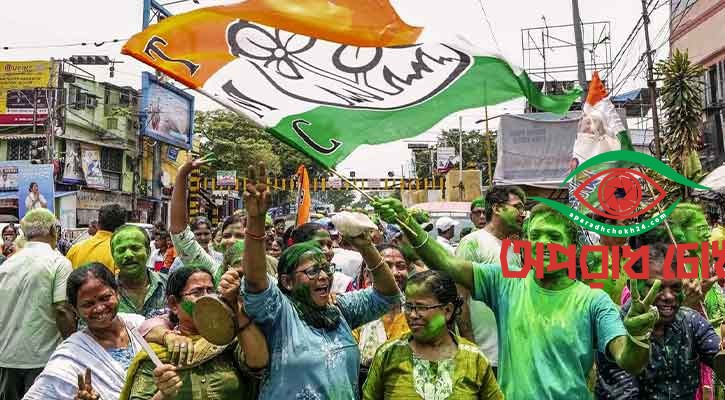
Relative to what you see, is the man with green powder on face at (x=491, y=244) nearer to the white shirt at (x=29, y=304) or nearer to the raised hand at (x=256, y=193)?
the raised hand at (x=256, y=193)

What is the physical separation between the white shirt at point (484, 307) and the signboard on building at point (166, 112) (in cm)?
2604

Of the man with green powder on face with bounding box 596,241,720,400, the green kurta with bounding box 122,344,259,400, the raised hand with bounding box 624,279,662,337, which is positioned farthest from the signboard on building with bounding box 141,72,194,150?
the raised hand with bounding box 624,279,662,337

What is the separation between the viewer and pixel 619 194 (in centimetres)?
354

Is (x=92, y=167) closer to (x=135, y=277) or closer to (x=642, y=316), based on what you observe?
(x=135, y=277)

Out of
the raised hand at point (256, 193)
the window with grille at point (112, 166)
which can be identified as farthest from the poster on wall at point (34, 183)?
the raised hand at point (256, 193)

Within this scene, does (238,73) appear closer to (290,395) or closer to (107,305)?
(107,305)

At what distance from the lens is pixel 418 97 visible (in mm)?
4262

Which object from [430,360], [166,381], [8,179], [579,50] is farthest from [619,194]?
[8,179]

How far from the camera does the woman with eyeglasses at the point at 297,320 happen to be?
252cm

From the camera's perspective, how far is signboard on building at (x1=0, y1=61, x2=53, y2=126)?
3178 cm

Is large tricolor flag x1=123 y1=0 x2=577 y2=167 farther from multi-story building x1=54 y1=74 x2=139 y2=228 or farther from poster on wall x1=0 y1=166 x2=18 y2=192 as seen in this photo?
multi-story building x1=54 y1=74 x2=139 y2=228

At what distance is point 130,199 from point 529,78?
3491cm

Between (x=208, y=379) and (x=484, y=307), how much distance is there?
199 centimetres

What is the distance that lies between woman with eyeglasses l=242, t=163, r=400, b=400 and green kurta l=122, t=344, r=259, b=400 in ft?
0.46
